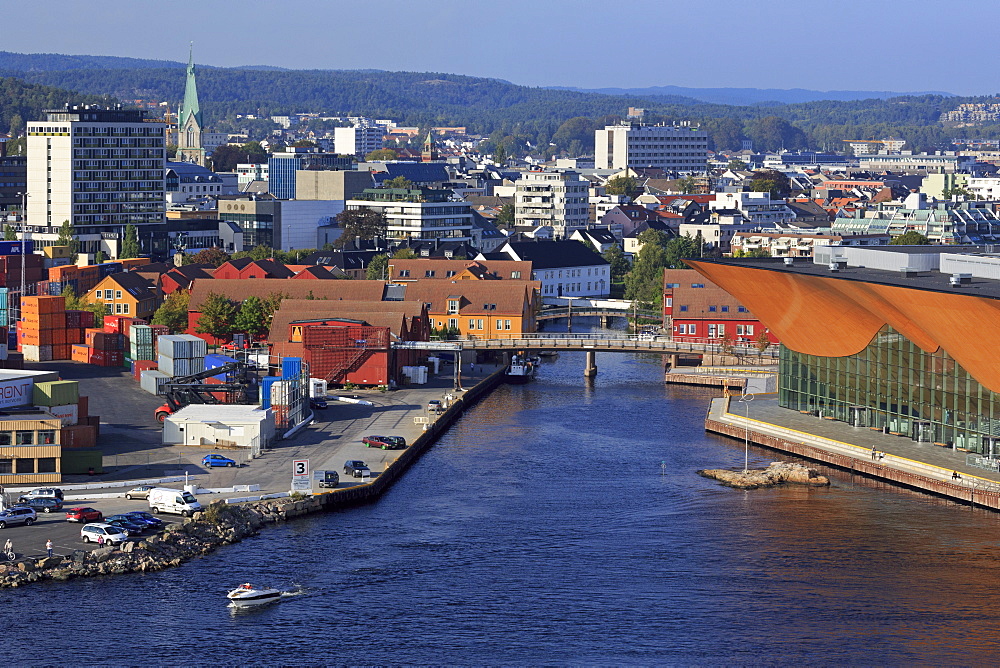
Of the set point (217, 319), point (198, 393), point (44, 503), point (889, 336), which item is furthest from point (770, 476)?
point (217, 319)

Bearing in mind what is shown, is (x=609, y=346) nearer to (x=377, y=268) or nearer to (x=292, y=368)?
(x=292, y=368)

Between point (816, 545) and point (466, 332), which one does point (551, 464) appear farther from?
Result: point (466, 332)

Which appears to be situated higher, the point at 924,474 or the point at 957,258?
the point at 957,258

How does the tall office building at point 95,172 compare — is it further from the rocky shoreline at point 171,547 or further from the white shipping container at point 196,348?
the rocky shoreline at point 171,547

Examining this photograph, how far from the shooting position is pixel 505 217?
9869 cm

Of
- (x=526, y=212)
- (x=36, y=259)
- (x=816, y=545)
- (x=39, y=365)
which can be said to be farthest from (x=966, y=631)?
(x=526, y=212)

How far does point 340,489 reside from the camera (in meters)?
31.0

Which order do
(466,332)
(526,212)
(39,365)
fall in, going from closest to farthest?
(39,365) < (466,332) < (526,212)

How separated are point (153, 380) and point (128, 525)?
15.1m

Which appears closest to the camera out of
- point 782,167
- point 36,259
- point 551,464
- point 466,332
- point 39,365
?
point 551,464

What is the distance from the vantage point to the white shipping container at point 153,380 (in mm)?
42097

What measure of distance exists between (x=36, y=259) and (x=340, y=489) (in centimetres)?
3432

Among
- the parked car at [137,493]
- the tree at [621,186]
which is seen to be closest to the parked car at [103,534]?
the parked car at [137,493]

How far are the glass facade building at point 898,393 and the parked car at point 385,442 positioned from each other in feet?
31.6
